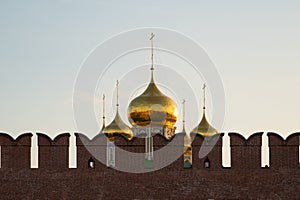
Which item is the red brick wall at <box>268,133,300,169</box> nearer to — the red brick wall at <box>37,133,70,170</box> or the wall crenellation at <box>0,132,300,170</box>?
the wall crenellation at <box>0,132,300,170</box>

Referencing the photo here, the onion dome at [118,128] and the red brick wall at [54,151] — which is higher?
the onion dome at [118,128]

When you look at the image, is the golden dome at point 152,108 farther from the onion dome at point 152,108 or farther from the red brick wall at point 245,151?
the red brick wall at point 245,151

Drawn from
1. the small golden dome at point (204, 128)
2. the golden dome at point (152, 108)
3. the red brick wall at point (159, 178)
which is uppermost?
the golden dome at point (152, 108)

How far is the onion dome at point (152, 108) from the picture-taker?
730 inches

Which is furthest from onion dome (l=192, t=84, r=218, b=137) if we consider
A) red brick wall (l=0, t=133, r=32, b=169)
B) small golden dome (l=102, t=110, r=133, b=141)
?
red brick wall (l=0, t=133, r=32, b=169)

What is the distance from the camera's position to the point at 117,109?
21672 mm

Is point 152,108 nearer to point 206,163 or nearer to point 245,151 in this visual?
point 206,163

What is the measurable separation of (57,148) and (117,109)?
856cm

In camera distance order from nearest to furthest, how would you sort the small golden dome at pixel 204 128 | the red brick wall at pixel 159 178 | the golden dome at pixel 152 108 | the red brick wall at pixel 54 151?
the red brick wall at pixel 159 178
the red brick wall at pixel 54 151
the golden dome at pixel 152 108
the small golden dome at pixel 204 128

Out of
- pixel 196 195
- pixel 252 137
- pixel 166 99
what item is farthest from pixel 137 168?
pixel 166 99

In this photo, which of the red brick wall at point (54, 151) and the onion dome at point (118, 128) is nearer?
the red brick wall at point (54, 151)

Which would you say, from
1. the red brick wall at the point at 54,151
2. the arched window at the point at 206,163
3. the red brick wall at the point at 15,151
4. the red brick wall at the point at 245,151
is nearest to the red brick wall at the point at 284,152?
the red brick wall at the point at 245,151

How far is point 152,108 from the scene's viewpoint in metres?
18.5

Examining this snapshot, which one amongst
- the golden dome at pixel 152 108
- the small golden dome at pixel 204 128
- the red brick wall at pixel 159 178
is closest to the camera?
the red brick wall at pixel 159 178
